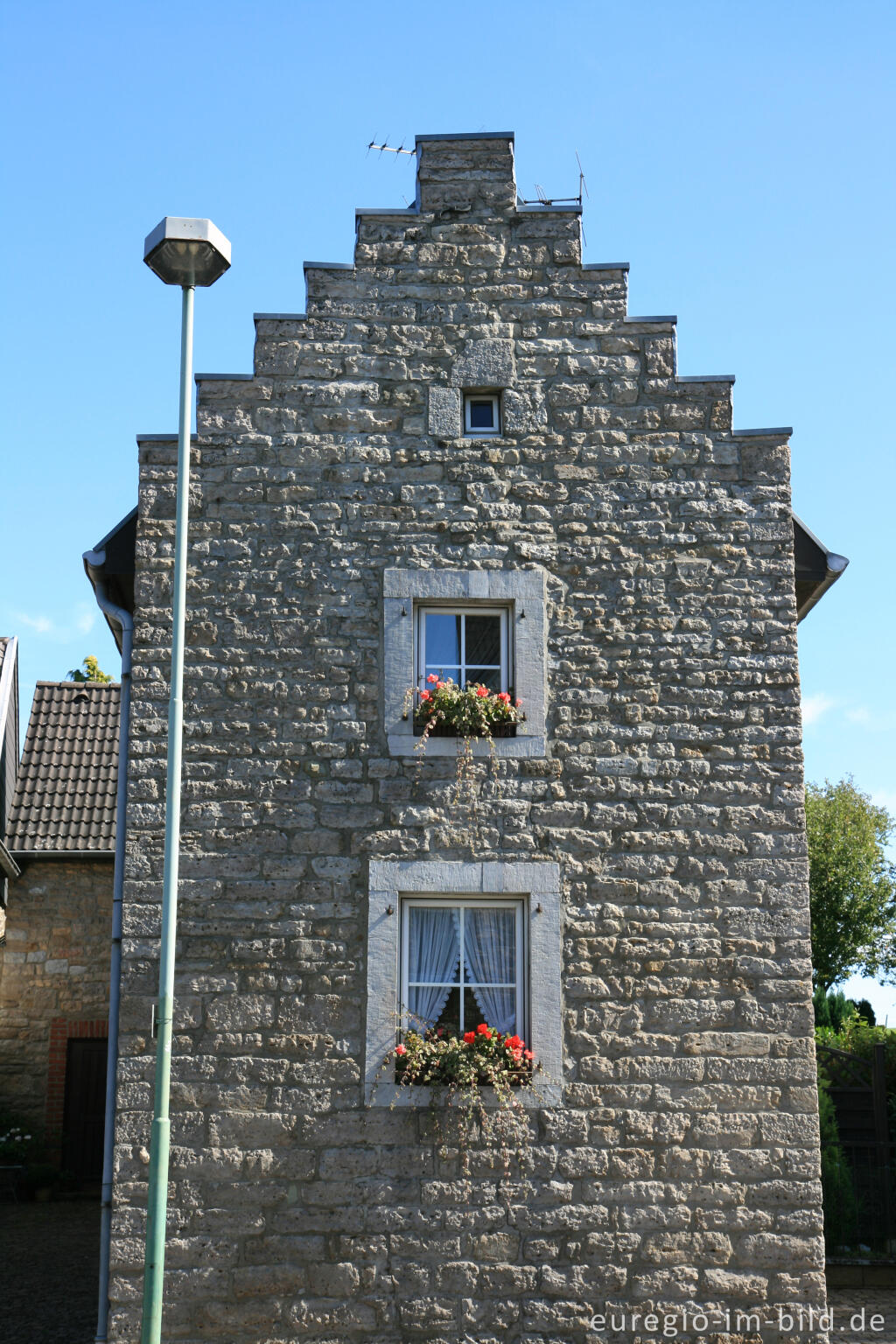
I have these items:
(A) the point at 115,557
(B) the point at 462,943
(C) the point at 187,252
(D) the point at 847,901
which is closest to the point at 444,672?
(B) the point at 462,943

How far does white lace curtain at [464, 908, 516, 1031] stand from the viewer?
7664mm

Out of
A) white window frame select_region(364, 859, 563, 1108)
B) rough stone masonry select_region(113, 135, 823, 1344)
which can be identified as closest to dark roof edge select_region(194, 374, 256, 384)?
rough stone masonry select_region(113, 135, 823, 1344)

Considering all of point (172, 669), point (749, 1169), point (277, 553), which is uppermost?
point (277, 553)

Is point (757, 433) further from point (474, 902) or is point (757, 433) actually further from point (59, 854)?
point (59, 854)

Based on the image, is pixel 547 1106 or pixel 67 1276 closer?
pixel 547 1106

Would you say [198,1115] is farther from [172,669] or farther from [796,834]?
[796,834]

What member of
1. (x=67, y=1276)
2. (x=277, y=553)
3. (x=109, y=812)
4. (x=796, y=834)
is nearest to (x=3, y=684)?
(x=109, y=812)

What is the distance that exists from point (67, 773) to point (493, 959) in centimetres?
958

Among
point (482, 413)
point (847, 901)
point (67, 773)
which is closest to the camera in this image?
point (482, 413)

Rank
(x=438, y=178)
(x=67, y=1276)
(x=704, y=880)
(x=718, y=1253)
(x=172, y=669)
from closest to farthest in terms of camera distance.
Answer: (x=172, y=669)
(x=718, y=1253)
(x=704, y=880)
(x=438, y=178)
(x=67, y=1276)

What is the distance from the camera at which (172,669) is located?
6.55m

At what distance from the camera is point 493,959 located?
7.73 meters

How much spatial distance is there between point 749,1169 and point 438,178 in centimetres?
666

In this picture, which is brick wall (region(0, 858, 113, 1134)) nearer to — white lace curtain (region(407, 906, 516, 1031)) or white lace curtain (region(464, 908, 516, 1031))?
white lace curtain (region(407, 906, 516, 1031))
